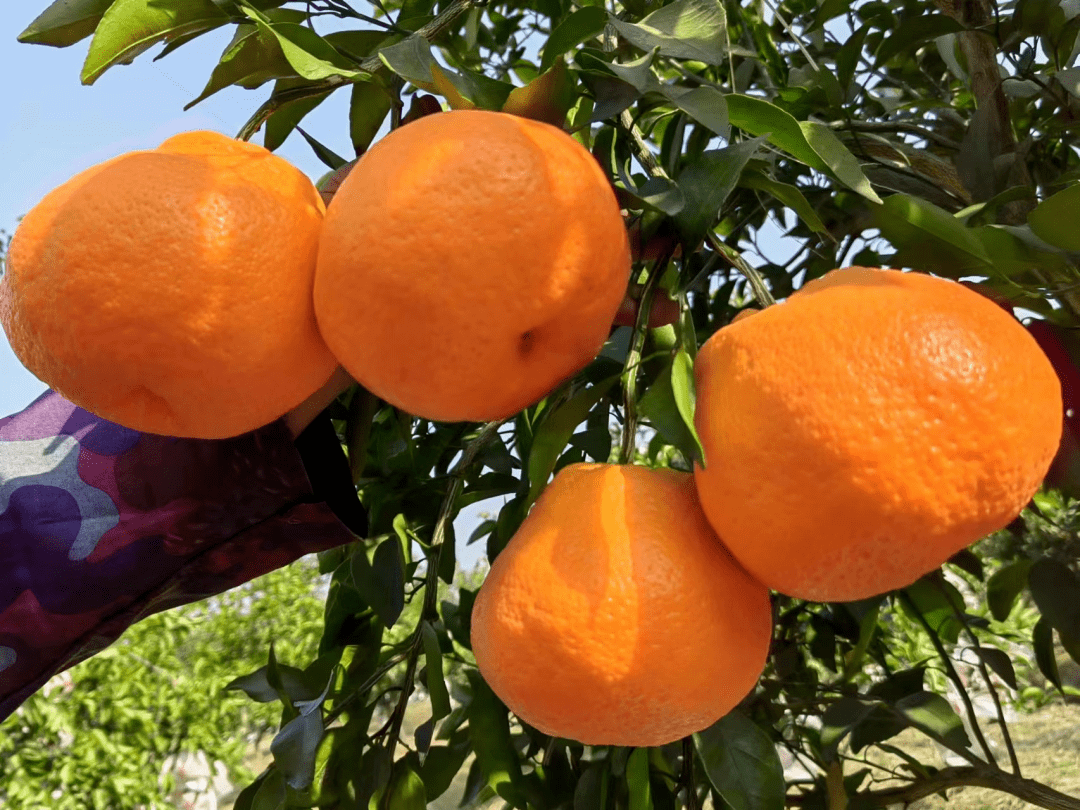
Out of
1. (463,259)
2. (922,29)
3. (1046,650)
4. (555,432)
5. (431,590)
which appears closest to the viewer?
(463,259)

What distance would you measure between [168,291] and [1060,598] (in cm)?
75

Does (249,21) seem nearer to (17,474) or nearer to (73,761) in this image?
(17,474)

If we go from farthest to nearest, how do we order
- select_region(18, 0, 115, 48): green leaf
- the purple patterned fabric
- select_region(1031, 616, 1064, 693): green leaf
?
select_region(1031, 616, 1064, 693): green leaf < the purple patterned fabric < select_region(18, 0, 115, 48): green leaf

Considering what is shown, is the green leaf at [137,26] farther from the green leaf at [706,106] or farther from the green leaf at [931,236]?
the green leaf at [931,236]

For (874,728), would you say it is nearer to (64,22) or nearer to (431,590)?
(431,590)

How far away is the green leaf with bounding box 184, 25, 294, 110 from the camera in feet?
1.46

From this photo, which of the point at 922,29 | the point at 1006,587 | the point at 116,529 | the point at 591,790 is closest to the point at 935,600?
the point at 1006,587

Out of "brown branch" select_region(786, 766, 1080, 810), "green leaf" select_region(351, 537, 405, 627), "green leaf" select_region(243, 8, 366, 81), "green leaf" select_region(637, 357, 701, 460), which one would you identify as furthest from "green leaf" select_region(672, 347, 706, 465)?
"brown branch" select_region(786, 766, 1080, 810)

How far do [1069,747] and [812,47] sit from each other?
2029mm

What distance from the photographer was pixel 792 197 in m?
0.42

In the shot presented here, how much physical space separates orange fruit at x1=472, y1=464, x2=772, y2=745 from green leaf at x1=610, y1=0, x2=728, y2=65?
19 cm

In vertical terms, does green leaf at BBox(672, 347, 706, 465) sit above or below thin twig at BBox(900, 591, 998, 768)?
above

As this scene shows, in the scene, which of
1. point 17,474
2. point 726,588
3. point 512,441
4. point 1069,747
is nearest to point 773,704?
point 512,441

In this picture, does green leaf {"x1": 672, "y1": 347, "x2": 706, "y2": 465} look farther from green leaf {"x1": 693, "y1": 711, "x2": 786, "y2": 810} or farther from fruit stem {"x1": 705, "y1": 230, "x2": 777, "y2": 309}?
green leaf {"x1": 693, "y1": 711, "x2": 786, "y2": 810}
